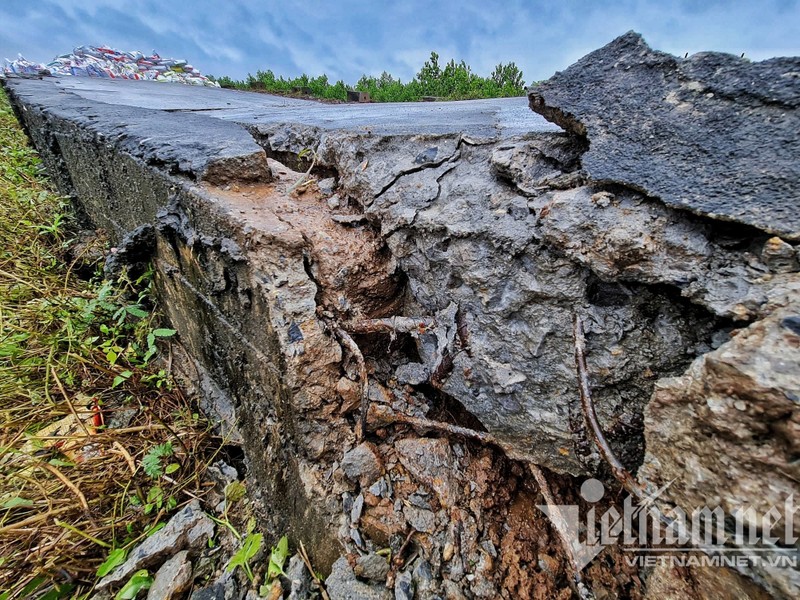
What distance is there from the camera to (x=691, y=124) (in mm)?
822

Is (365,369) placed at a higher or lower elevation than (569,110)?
lower

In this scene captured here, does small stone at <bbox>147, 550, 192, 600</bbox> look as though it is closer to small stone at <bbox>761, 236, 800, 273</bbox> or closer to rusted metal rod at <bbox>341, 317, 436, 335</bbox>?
rusted metal rod at <bbox>341, 317, 436, 335</bbox>

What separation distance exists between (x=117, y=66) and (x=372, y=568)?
15.3 meters

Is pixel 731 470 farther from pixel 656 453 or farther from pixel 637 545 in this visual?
pixel 637 545

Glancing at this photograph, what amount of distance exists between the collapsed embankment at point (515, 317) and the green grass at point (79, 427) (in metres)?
0.45

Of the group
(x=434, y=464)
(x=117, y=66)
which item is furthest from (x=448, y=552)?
(x=117, y=66)

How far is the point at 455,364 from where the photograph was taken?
3.43 feet

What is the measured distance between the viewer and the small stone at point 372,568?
3.34 ft

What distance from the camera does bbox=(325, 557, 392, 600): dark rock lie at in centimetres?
100

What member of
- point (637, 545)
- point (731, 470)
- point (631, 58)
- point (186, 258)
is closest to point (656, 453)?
point (731, 470)

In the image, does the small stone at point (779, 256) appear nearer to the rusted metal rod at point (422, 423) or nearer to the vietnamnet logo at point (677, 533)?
the vietnamnet logo at point (677, 533)

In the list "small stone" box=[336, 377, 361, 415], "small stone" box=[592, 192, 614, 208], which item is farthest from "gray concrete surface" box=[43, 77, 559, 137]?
"small stone" box=[336, 377, 361, 415]

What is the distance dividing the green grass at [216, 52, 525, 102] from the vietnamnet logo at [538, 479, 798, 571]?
333 inches

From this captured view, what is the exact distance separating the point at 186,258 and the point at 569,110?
134 cm
